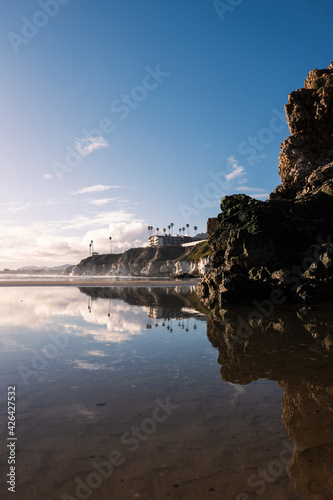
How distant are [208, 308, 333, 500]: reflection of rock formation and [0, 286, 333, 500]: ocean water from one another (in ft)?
0.10

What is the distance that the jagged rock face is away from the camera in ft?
174

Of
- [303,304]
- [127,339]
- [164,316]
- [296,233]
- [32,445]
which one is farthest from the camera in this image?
[296,233]

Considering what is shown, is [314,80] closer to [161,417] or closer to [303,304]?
[303,304]

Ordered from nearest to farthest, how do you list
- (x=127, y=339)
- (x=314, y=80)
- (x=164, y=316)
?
(x=127, y=339)
(x=164, y=316)
(x=314, y=80)

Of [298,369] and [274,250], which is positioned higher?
[274,250]

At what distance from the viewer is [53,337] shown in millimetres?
13320

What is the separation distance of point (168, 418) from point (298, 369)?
4.63 m

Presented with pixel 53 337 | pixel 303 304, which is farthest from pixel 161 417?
pixel 303 304

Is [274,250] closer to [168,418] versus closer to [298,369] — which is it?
A: [298,369]

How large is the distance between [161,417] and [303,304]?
21.1m

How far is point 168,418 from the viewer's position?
6000mm

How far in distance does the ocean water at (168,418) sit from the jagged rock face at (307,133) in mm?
46133

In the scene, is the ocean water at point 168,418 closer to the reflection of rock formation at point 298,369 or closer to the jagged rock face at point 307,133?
the reflection of rock formation at point 298,369

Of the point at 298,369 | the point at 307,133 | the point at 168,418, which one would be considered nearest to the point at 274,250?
the point at 298,369
